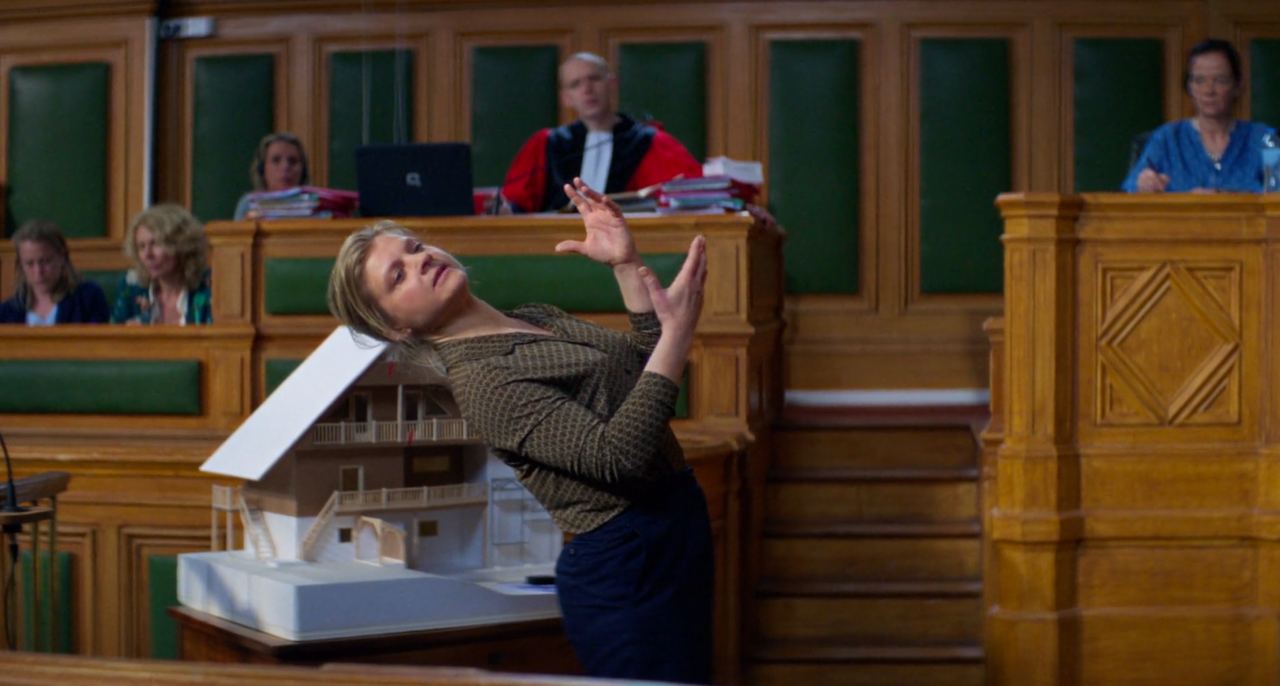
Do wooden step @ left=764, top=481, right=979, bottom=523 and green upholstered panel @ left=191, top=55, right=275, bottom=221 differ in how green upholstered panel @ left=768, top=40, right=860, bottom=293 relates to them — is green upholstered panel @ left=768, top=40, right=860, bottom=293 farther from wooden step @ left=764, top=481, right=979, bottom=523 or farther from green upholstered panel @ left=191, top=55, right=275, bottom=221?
green upholstered panel @ left=191, top=55, right=275, bottom=221

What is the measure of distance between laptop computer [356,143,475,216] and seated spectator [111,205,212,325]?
24.7 inches

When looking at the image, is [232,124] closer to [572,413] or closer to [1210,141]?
[1210,141]

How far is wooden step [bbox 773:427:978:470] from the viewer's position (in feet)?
17.7

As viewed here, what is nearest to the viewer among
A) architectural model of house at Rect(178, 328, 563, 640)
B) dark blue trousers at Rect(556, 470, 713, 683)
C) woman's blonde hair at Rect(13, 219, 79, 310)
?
dark blue trousers at Rect(556, 470, 713, 683)

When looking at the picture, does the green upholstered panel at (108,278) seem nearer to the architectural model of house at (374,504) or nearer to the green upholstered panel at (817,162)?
the green upholstered panel at (817,162)

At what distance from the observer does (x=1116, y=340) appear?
178 inches

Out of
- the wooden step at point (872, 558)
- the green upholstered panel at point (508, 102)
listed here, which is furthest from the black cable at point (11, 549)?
the green upholstered panel at point (508, 102)

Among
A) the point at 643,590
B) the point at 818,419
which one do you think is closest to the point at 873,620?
the point at 818,419

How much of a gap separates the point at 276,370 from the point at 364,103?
2.29m

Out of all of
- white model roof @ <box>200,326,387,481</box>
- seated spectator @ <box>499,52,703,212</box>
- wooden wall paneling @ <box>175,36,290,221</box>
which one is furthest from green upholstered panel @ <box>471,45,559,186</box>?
white model roof @ <box>200,326,387,481</box>

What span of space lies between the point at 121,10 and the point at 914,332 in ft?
11.4

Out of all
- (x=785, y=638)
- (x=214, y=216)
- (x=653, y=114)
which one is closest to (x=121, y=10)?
(x=214, y=216)

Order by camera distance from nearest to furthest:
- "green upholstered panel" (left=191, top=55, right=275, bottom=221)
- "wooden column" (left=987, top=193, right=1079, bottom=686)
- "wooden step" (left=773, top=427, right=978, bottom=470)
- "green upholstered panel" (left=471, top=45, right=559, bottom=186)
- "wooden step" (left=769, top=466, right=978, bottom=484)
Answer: "wooden column" (left=987, top=193, right=1079, bottom=686) < "wooden step" (left=769, top=466, right=978, bottom=484) < "wooden step" (left=773, top=427, right=978, bottom=470) < "green upholstered panel" (left=471, top=45, right=559, bottom=186) < "green upholstered panel" (left=191, top=55, right=275, bottom=221)

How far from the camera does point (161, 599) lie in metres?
4.63
